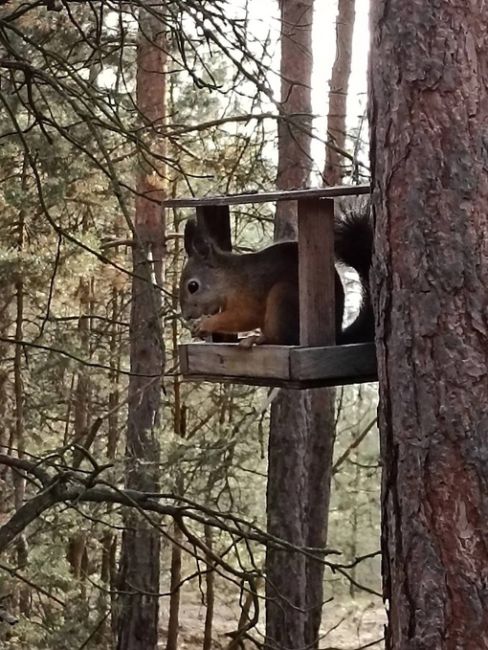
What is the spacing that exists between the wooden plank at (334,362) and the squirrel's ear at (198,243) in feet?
2.26

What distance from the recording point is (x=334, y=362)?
2512mm

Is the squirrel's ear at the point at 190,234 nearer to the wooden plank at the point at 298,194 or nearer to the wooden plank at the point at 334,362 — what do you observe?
the wooden plank at the point at 298,194

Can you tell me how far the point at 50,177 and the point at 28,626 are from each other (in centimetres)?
350

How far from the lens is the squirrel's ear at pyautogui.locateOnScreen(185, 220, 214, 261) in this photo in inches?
122

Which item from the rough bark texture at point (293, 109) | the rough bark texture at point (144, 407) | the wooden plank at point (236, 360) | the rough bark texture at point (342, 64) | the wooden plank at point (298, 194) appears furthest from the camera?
the rough bark texture at point (342, 64)

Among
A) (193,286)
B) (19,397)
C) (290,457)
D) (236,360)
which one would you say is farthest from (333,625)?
(236,360)

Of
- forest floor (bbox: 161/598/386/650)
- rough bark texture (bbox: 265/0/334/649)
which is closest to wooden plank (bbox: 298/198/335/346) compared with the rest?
rough bark texture (bbox: 265/0/334/649)

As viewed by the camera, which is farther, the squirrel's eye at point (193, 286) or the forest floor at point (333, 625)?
the forest floor at point (333, 625)

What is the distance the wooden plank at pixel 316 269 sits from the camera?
2625 mm

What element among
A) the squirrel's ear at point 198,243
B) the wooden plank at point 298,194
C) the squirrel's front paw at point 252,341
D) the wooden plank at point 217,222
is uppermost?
the wooden plank at point 217,222

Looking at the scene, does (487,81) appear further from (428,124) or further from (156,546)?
(156,546)

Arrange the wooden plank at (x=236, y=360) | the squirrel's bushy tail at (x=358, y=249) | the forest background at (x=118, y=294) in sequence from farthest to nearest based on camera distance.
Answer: the forest background at (x=118, y=294) → the squirrel's bushy tail at (x=358, y=249) → the wooden plank at (x=236, y=360)

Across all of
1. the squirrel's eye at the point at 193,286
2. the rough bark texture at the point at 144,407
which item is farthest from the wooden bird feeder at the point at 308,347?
the rough bark texture at the point at 144,407

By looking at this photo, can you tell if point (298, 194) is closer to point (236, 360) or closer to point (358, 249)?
point (358, 249)
